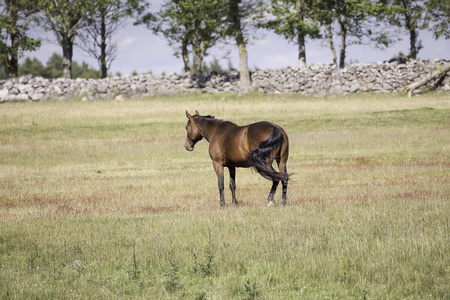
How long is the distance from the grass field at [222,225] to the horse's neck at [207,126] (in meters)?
1.73

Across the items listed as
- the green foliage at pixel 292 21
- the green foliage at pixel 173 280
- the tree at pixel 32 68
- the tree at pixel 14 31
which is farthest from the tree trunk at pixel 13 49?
the tree at pixel 32 68

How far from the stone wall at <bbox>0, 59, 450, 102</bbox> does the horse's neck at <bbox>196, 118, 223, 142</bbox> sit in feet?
118

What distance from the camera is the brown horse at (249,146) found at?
1243cm

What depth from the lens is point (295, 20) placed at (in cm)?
5062

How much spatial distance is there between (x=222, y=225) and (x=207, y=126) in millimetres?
4105

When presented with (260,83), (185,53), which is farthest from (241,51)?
(185,53)

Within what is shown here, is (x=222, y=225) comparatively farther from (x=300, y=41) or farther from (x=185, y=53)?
(x=185, y=53)

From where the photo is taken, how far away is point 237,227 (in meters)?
10.3

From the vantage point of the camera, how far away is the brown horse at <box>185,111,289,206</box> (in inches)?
489

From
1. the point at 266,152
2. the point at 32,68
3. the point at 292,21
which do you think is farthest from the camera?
the point at 32,68

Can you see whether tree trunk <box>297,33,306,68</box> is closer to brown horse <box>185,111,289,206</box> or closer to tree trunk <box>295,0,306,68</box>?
tree trunk <box>295,0,306,68</box>

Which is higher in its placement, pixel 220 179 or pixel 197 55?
pixel 197 55

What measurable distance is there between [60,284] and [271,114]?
33035 mm

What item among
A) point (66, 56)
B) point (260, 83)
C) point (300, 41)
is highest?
point (300, 41)
